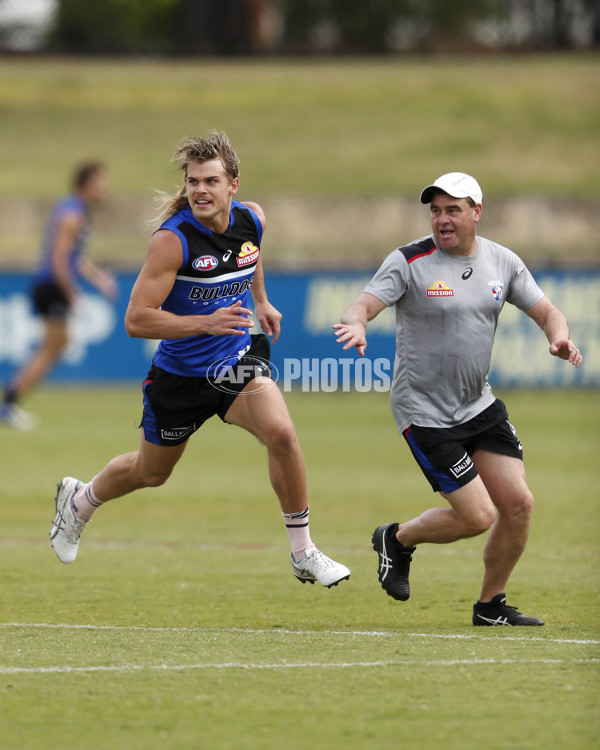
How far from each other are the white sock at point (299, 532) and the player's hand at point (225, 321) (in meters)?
1.14

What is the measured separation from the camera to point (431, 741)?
4.38 meters

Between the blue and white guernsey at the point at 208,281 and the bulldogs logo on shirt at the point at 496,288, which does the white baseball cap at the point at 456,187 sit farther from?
the blue and white guernsey at the point at 208,281

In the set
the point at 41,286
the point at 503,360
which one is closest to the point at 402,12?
the point at 503,360

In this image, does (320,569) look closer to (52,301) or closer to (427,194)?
(427,194)

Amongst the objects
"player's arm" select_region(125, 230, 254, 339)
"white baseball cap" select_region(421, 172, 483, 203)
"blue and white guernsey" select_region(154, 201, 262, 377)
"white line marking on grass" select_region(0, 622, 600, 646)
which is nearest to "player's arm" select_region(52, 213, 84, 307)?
"blue and white guernsey" select_region(154, 201, 262, 377)

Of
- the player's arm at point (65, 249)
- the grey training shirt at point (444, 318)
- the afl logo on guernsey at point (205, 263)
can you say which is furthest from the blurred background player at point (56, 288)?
the grey training shirt at point (444, 318)

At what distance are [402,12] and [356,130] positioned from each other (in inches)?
213

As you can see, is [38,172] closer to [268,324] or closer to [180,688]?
[268,324]

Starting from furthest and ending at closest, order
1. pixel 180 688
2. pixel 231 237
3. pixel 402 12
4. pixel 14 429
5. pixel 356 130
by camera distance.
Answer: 1. pixel 402 12
2. pixel 356 130
3. pixel 14 429
4. pixel 231 237
5. pixel 180 688

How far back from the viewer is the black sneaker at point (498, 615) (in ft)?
21.7

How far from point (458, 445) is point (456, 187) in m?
1.31

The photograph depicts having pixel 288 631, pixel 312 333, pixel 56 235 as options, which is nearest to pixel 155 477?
pixel 288 631

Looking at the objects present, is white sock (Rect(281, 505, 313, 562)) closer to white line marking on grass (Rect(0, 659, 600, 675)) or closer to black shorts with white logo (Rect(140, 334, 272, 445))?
black shorts with white logo (Rect(140, 334, 272, 445))

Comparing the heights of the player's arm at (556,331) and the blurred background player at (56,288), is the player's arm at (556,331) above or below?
above
